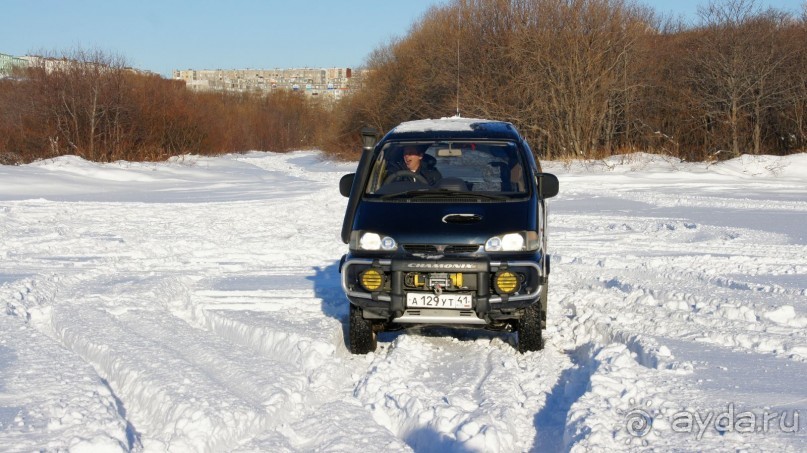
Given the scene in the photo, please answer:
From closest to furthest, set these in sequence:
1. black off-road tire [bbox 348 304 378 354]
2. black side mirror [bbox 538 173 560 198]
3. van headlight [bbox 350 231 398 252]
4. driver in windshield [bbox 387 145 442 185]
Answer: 1. van headlight [bbox 350 231 398 252]
2. black off-road tire [bbox 348 304 378 354]
3. black side mirror [bbox 538 173 560 198]
4. driver in windshield [bbox 387 145 442 185]

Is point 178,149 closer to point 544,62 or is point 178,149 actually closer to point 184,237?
point 544,62

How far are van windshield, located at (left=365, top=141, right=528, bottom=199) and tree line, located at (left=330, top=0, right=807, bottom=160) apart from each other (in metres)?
26.8

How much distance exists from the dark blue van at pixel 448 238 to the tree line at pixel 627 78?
26.9 meters

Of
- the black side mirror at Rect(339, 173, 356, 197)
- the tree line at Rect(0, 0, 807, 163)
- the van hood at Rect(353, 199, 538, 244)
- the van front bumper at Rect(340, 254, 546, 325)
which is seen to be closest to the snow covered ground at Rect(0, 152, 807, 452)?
the van front bumper at Rect(340, 254, 546, 325)

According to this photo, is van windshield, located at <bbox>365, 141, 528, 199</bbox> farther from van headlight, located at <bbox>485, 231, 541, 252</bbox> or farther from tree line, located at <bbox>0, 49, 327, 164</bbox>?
tree line, located at <bbox>0, 49, 327, 164</bbox>

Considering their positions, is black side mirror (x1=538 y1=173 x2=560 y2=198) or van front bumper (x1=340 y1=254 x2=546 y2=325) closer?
van front bumper (x1=340 y1=254 x2=546 y2=325)

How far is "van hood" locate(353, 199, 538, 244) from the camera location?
652 centimetres

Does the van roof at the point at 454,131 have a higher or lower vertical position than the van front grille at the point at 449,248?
higher

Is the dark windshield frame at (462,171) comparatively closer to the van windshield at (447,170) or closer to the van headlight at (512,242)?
the van windshield at (447,170)

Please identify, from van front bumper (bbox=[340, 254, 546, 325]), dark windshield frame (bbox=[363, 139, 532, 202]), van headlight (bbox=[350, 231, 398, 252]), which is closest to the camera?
van front bumper (bbox=[340, 254, 546, 325])

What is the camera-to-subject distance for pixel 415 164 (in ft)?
24.6

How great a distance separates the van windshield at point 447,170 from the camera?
7.17 m

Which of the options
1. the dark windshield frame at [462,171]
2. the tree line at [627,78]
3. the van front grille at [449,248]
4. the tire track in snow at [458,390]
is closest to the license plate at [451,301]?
the van front grille at [449,248]

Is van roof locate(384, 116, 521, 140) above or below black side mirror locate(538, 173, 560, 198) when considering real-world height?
above
